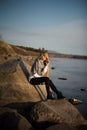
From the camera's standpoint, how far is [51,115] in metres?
5.92

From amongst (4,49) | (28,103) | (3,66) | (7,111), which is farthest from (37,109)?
(4,49)

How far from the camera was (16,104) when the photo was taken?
23.8 ft

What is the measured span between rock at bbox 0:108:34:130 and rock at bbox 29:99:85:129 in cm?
66

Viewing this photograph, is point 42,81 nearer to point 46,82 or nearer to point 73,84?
point 46,82

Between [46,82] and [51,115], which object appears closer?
[51,115]

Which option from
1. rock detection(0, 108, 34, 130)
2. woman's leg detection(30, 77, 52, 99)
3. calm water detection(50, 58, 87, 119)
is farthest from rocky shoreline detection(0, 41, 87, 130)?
calm water detection(50, 58, 87, 119)

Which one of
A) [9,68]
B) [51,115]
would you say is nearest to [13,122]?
[51,115]

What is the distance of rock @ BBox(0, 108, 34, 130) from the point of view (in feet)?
16.8

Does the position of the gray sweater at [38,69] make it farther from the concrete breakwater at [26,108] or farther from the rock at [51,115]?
the rock at [51,115]

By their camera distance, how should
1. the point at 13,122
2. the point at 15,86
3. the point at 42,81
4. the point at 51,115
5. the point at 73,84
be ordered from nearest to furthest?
the point at 13,122
the point at 51,115
the point at 42,81
the point at 15,86
the point at 73,84

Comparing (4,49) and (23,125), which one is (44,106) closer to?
(23,125)

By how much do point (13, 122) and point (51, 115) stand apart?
1.15m

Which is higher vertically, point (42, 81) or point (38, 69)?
point (38, 69)

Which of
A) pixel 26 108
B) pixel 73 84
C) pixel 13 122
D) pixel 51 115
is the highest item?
pixel 13 122
